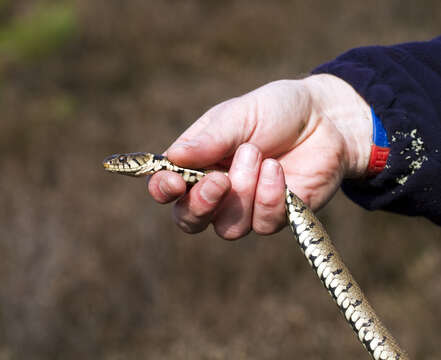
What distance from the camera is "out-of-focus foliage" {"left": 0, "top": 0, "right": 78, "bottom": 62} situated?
18.0m

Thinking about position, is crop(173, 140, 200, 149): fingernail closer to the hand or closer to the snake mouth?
the hand

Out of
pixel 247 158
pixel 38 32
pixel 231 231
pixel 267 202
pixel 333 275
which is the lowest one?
pixel 38 32

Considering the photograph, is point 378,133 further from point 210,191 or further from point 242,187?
point 210,191

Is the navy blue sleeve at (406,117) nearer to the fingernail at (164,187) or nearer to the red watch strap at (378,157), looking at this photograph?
the red watch strap at (378,157)

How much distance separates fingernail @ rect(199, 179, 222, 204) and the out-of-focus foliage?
16518 mm

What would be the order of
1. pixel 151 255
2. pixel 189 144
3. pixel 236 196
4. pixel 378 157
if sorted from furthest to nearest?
1. pixel 151 255
2. pixel 378 157
3. pixel 236 196
4. pixel 189 144

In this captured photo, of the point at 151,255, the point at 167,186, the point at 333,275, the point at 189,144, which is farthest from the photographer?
the point at 151,255

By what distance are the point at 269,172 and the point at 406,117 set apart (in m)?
0.98

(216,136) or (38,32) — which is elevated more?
(216,136)

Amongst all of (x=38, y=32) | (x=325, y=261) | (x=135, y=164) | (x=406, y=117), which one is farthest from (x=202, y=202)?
(x=38, y=32)

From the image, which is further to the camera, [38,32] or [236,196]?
[38,32]

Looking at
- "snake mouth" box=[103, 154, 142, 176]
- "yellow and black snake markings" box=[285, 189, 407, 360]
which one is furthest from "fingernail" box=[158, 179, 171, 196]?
"yellow and black snake markings" box=[285, 189, 407, 360]

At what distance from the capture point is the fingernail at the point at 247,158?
3320mm

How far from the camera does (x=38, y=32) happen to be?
61.2ft
